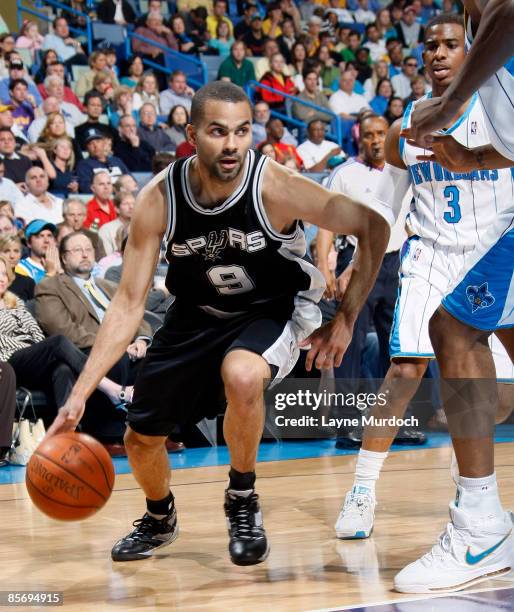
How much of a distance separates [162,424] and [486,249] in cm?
141

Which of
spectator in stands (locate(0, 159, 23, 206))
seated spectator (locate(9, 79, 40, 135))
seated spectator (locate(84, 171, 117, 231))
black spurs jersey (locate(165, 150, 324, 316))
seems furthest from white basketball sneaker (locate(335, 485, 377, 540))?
seated spectator (locate(9, 79, 40, 135))

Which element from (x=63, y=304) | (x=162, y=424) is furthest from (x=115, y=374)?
(x=162, y=424)

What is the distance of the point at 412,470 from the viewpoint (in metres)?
5.93

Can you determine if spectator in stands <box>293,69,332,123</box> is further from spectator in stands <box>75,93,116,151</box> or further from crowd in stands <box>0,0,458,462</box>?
spectator in stands <box>75,93,116,151</box>

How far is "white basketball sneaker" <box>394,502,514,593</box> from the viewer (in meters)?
3.34

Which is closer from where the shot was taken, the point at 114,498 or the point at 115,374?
the point at 114,498

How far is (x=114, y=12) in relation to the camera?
43.0 ft

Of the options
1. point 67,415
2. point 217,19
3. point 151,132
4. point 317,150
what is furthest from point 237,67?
point 67,415

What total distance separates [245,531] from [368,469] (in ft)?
2.86

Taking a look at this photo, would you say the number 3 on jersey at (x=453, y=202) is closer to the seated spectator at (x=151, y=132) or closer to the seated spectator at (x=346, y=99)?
the seated spectator at (x=151, y=132)

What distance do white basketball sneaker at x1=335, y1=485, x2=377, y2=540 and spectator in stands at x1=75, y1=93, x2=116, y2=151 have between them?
6.76 metres

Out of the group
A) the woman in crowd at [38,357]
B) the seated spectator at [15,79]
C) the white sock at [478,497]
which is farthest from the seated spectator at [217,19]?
the white sock at [478,497]

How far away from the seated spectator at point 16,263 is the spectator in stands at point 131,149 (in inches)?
130

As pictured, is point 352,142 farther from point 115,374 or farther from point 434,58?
point 434,58
